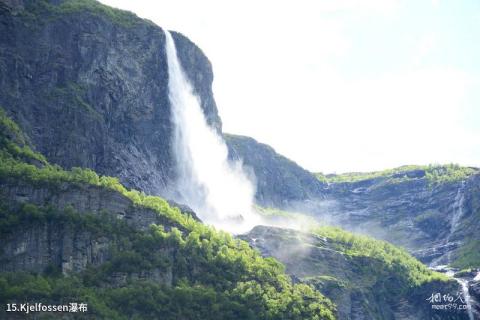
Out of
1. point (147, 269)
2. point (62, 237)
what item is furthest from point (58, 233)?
point (147, 269)

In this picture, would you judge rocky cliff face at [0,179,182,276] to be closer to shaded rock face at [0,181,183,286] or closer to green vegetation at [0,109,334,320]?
shaded rock face at [0,181,183,286]

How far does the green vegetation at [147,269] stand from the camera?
5684 inches

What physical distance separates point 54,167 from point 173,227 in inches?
1018

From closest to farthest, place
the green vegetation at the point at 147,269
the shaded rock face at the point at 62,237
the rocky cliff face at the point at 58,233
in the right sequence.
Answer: the green vegetation at the point at 147,269 < the rocky cliff face at the point at 58,233 < the shaded rock face at the point at 62,237

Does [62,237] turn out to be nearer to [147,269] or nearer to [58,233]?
[58,233]

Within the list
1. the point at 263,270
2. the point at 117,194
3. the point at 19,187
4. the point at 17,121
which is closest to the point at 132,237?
the point at 117,194

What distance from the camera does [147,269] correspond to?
15862 cm

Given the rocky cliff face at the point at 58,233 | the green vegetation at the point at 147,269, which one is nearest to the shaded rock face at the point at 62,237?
the rocky cliff face at the point at 58,233

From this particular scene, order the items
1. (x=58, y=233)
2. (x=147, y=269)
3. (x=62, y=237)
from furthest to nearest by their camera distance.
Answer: (x=147, y=269), (x=58, y=233), (x=62, y=237)

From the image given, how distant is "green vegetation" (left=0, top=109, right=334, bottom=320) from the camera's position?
144 meters

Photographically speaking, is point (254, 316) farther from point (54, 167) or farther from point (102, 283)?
point (54, 167)

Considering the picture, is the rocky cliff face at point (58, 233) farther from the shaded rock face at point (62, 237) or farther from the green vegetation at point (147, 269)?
the green vegetation at point (147, 269)

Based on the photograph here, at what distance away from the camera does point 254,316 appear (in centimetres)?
16588

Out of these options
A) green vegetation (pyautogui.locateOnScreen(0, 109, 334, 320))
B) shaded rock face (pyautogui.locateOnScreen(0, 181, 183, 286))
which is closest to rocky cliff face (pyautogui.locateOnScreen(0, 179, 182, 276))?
shaded rock face (pyautogui.locateOnScreen(0, 181, 183, 286))
